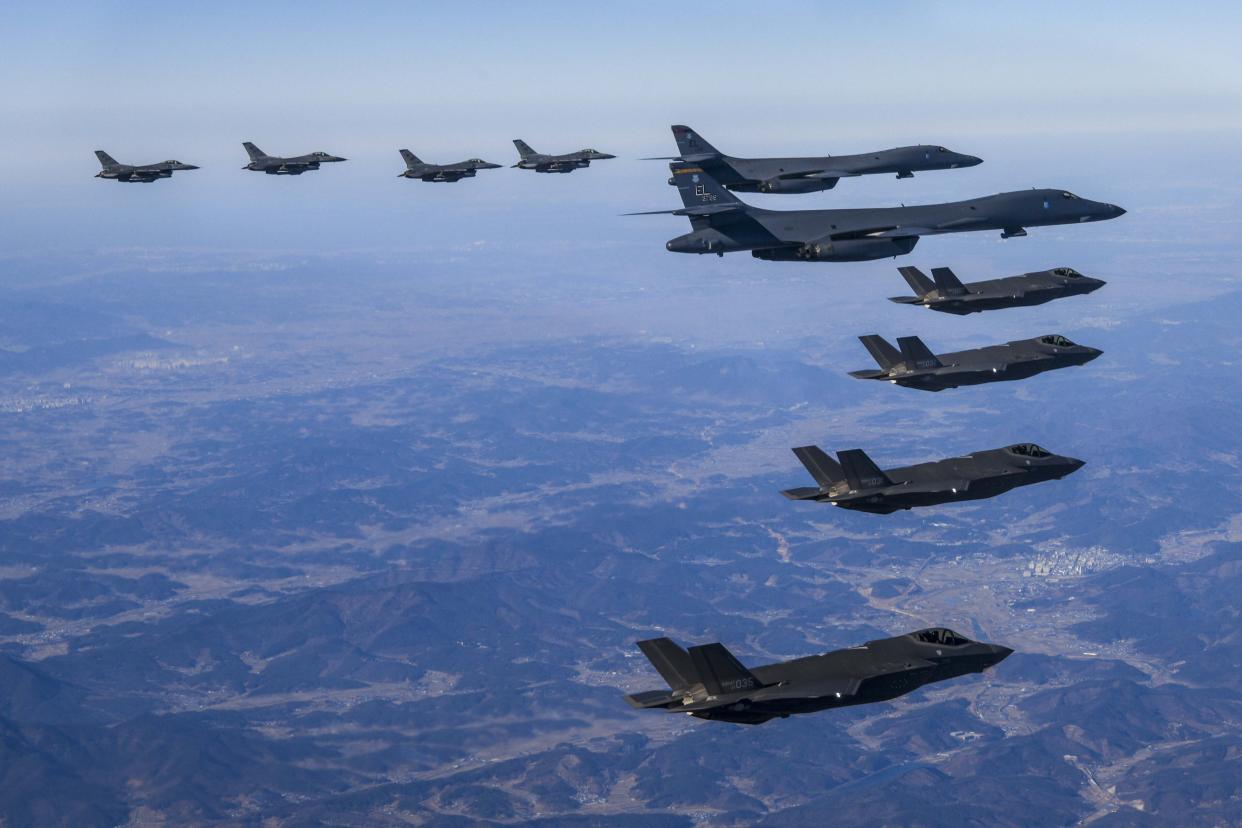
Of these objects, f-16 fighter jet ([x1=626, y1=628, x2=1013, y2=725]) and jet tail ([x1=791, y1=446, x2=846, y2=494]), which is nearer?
f-16 fighter jet ([x1=626, y1=628, x2=1013, y2=725])

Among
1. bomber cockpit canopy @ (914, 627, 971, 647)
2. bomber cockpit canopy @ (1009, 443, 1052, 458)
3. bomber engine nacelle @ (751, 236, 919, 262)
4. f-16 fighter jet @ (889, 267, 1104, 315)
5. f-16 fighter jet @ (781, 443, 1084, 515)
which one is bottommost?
bomber cockpit canopy @ (914, 627, 971, 647)

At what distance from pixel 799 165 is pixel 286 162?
52.7 m

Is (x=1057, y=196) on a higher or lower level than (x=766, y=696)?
higher

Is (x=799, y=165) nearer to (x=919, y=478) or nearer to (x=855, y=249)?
(x=855, y=249)

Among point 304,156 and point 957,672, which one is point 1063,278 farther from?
point 304,156

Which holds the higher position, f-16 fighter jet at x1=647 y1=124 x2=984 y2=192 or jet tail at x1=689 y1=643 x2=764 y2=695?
f-16 fighter jet at x1=647 y1=124 x2=984 y2=192

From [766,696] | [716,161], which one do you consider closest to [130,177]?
[716,161]

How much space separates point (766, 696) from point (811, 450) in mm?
19563

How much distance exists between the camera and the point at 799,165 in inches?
5305

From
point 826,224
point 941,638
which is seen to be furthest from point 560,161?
point 941,638

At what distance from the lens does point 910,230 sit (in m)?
106

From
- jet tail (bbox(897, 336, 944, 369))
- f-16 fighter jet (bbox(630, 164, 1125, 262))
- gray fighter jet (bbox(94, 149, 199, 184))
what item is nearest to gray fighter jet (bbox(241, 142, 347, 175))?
gray fighter jet (bbox(94, 149, 199, 184))

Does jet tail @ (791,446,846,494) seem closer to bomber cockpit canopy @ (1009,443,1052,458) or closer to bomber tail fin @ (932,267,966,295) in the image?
bomber cockpit canopy @ (1009,443,1052,458)

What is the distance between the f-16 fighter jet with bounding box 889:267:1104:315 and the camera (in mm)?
96875
